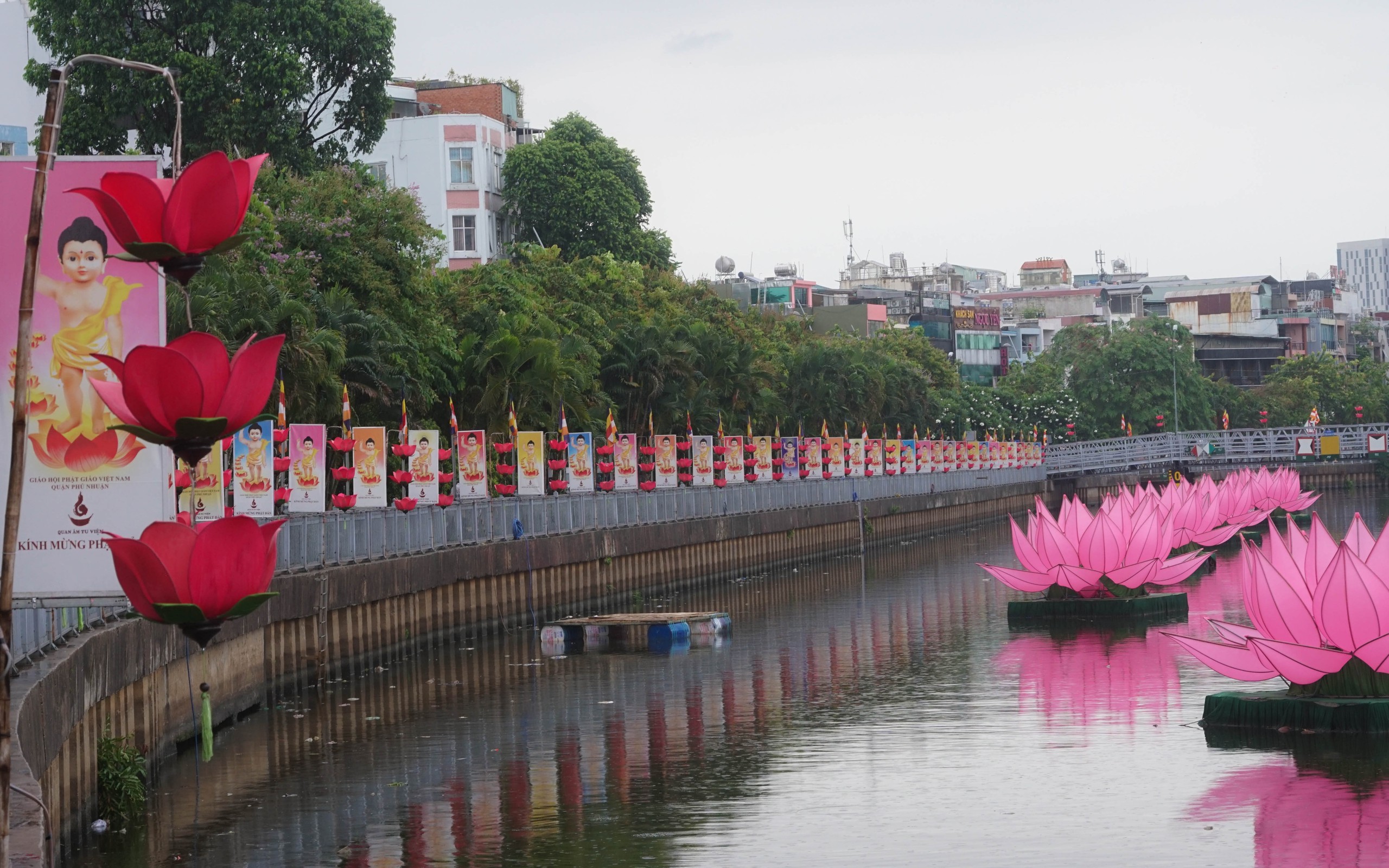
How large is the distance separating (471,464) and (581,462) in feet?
21.7

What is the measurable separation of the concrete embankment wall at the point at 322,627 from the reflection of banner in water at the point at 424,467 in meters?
1.35

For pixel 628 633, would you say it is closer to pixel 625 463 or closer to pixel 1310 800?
pixel 625 463

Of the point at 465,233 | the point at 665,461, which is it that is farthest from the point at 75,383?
the point at 465,233

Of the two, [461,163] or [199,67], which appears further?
[461,163]

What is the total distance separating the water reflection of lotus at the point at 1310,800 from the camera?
61.1 feet

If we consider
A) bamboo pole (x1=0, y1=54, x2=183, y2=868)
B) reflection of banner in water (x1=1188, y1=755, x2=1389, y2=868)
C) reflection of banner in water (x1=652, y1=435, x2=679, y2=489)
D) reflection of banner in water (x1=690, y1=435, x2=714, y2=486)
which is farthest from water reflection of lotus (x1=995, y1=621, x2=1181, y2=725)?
bamboo pole (x1=0, y1=54, x2=183, y2=868)

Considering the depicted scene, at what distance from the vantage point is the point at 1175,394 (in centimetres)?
12362

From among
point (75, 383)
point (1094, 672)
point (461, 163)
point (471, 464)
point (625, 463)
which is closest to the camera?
point (75, 383)

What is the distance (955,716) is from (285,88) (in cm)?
3522

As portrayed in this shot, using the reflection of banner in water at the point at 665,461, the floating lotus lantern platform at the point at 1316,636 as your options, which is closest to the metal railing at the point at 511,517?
the reflection of banner in water at the point at 665,461

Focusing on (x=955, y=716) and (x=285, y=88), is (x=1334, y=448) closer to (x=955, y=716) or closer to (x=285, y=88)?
(x=285, y=88)

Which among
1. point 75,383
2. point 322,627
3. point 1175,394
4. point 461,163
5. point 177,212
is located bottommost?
point 322,627

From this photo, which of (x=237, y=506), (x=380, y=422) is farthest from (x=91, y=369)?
(x=380, y=422)

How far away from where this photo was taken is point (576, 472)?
Result: 154 ft
